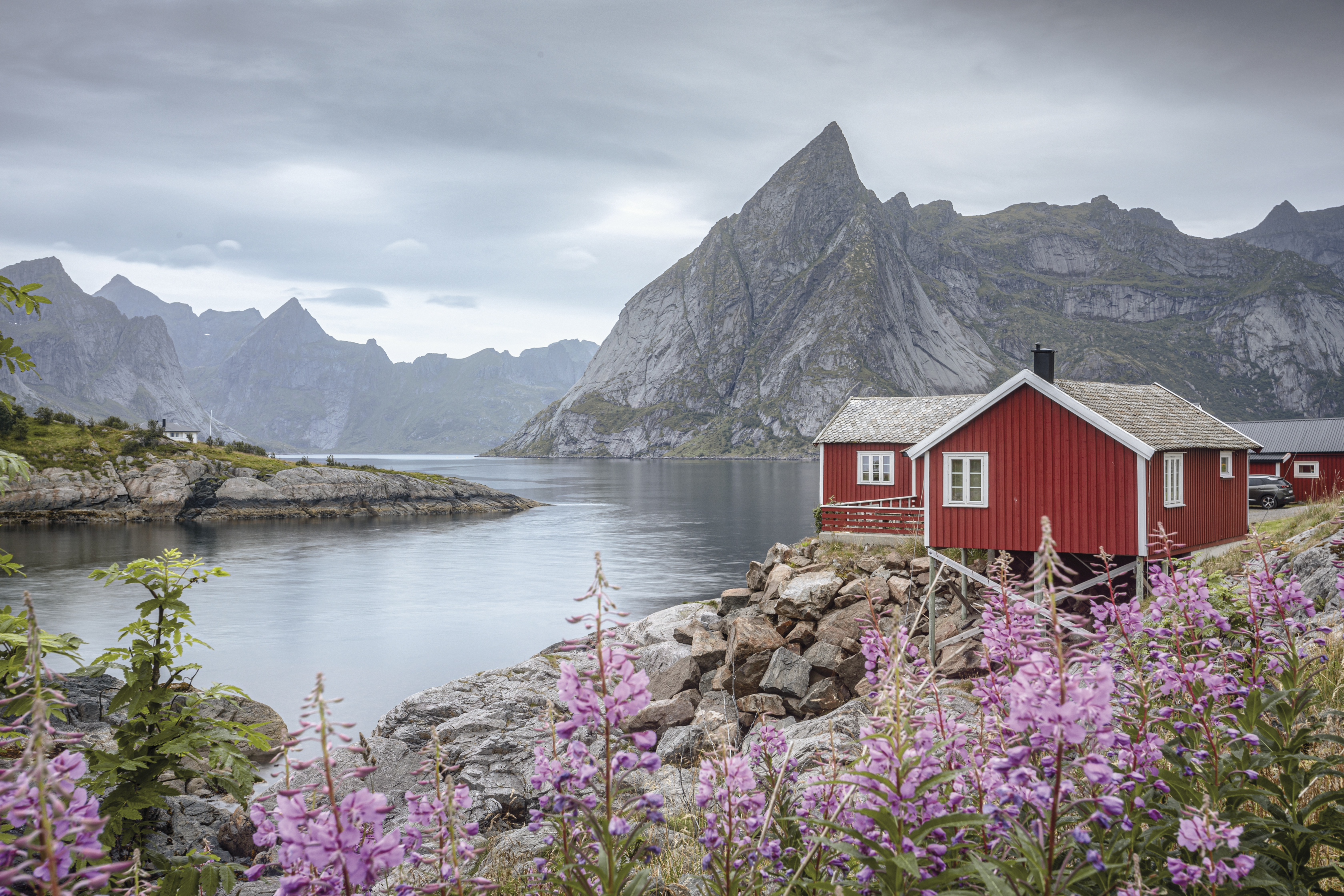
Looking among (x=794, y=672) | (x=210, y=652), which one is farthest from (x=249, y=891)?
(x=210, y=652)

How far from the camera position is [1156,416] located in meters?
24.6

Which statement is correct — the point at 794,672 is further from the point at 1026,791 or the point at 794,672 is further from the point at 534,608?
the point at 534,608

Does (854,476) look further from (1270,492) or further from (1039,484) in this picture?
(1270,492)

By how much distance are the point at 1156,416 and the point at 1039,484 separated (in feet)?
18.4

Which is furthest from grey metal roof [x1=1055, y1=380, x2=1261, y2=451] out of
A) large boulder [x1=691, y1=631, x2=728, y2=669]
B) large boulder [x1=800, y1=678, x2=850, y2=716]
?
large boulder [x1=691, y1=631, x2=728, y2=669]

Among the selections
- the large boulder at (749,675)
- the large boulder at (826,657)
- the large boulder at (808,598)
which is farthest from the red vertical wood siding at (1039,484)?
the large boulder at (749,675)

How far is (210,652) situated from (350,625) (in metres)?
7.62

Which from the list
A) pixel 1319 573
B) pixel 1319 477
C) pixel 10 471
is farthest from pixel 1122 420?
pixel 1319 477

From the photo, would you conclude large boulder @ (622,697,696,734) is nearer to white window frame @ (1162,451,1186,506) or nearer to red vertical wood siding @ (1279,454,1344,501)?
white window frame @ (1162,451,1186,506)

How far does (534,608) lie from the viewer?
1736 inches

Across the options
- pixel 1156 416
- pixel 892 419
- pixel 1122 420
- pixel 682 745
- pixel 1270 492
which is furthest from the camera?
pixel 1270 492

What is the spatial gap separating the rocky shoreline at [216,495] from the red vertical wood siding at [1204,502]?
8298 centimetres

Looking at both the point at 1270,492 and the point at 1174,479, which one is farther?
the point at 1270,492

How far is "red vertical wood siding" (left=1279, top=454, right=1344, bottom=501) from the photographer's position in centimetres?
4975
